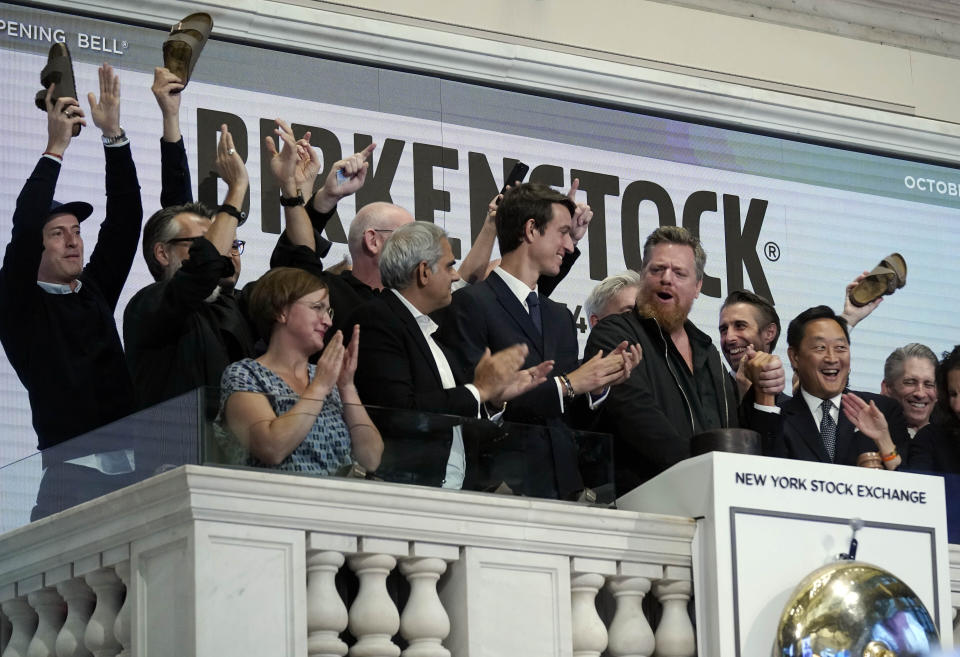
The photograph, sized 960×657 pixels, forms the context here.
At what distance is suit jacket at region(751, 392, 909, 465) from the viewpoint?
4.25 metres

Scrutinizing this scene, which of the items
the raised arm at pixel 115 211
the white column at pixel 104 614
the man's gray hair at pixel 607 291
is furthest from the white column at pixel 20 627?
the man's gray hair at pixel 607 291

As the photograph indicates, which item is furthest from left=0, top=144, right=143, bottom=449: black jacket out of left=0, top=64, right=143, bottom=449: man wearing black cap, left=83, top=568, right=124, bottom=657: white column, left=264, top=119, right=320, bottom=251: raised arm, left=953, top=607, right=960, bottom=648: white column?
left=953, top=607, right=960, bottom=648: white column

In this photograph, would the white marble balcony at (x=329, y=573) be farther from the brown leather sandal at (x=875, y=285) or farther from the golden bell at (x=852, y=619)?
the brown leather sandal at (x=875, y=285)

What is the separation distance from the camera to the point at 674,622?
11.2 ft

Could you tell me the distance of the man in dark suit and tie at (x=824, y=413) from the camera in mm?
4238

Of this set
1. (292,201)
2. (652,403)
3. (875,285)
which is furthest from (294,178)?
(875,285)

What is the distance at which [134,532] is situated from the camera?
311cm

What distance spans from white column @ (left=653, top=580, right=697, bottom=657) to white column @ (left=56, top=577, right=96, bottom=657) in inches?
42.7

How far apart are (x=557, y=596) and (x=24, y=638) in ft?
3.39

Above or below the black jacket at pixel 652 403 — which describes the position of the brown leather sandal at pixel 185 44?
above

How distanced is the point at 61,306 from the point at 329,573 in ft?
5.63

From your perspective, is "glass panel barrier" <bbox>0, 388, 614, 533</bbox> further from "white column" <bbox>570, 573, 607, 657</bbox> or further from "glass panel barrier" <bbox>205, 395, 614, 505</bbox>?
"white column" <bbox>570, 573, 607, 657</bbox>

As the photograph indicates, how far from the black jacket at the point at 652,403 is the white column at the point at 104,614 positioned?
122 cm

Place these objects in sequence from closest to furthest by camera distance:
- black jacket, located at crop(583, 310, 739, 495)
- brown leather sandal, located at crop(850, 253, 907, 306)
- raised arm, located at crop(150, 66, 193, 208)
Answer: black jacket, located at crop(583, 310, 739, 495) → raised arm, located at crop(150, 66, 193, 208) → brown leather sandal, located at crop(850, 253, 907, 306)
